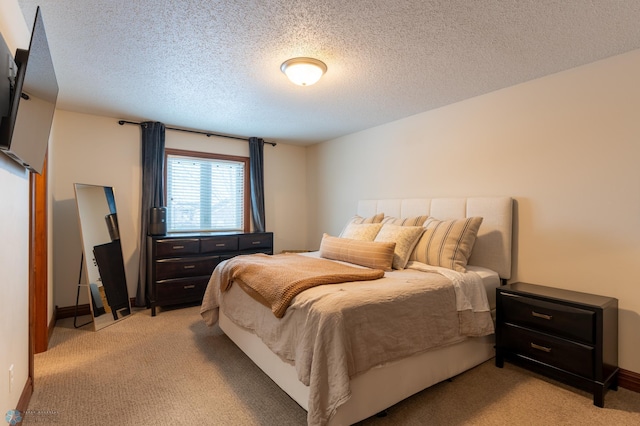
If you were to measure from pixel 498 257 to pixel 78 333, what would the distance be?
4.13m

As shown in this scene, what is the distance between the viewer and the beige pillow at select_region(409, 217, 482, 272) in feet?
8.68

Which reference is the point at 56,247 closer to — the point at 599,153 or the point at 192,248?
the point at 192,248

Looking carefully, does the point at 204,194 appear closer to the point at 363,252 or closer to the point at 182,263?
the point at 182,263

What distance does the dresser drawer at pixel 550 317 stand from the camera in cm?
206

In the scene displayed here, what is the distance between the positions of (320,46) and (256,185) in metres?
2.98

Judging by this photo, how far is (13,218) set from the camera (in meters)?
1.74

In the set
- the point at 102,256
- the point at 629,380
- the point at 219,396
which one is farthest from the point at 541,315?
the point at 102,256

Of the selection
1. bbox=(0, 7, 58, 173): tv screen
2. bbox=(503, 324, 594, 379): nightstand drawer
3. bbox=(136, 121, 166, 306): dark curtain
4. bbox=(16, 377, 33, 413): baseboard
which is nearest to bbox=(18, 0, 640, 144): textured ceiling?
bbox=(0, 7, 58, 173): tv screen

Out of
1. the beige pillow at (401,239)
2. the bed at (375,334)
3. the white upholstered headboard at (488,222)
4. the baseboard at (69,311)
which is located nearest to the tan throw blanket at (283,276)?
the bed at (375,334)

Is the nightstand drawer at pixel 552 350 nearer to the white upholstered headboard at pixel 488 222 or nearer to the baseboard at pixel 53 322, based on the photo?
the white upholstered headboard at pixel 488 222

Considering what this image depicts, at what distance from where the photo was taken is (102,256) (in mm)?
3545

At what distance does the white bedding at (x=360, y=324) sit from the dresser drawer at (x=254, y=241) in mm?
1844

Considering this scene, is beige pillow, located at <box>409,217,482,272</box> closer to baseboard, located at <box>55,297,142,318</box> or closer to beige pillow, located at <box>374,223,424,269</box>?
beige pillow, located at <box>374,223,424,269</box>

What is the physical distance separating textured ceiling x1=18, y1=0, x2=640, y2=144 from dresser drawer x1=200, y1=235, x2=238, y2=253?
1653 mm
